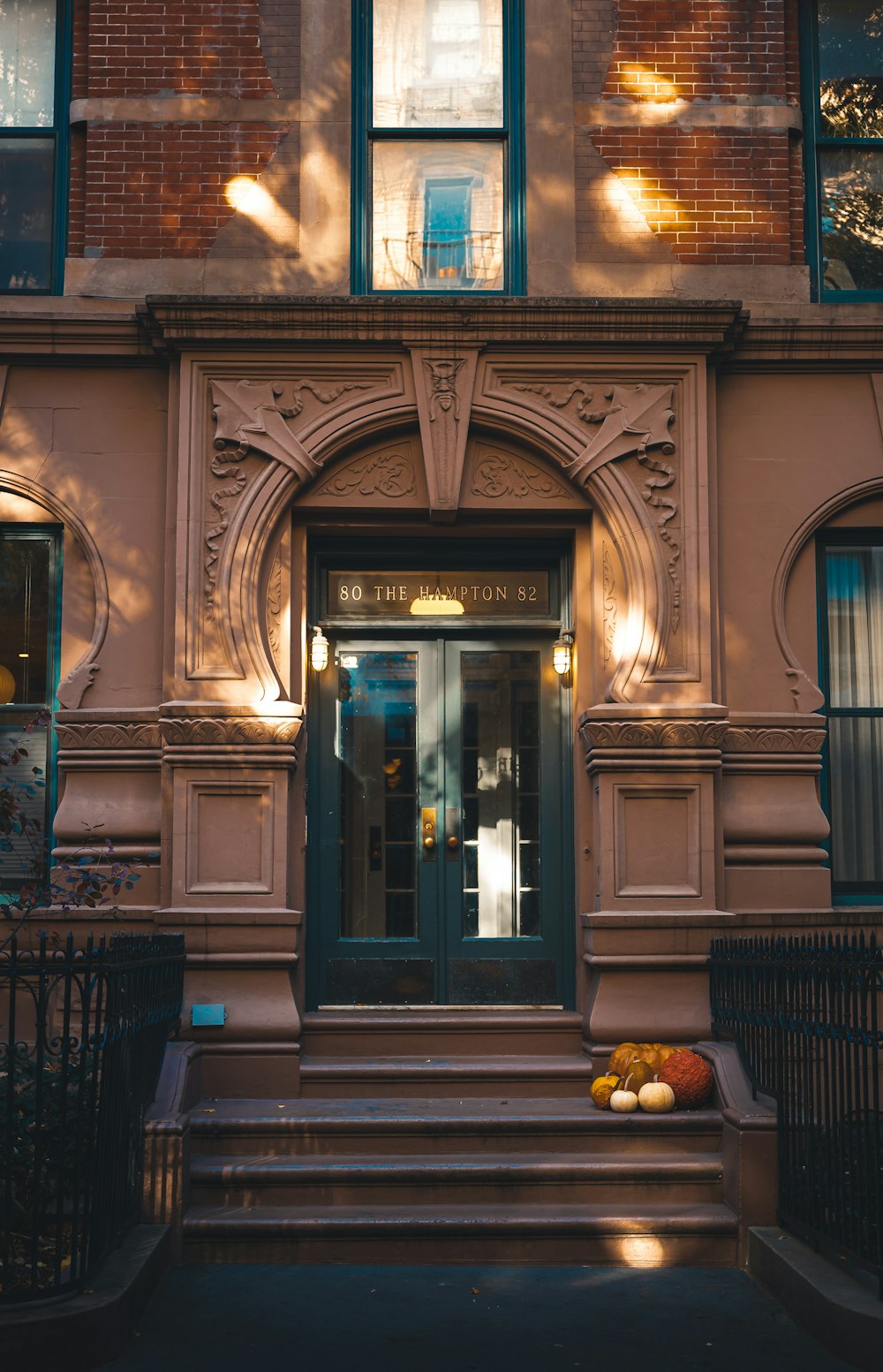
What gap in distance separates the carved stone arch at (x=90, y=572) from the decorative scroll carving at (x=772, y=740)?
4.13 metres

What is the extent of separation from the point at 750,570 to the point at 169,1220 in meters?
5.40

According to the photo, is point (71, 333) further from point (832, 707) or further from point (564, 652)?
point (832, 707)

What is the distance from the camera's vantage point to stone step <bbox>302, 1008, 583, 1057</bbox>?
923 cm

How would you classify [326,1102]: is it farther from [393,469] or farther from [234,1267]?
[393,469]

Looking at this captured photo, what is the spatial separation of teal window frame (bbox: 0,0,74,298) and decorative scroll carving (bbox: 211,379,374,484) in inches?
62.0

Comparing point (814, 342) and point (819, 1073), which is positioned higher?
point (814, 342)

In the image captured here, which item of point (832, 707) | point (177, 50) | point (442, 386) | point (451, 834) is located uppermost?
point (177, 50)

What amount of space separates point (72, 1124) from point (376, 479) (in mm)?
4654

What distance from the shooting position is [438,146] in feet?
32.7

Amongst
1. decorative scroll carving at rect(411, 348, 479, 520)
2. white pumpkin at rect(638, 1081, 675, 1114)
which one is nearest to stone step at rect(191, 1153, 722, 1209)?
white pumpkin at rect(638, 1081, 675, 1114)

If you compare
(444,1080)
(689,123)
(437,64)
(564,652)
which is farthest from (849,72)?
(444,1080)

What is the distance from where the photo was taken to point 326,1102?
860 cm

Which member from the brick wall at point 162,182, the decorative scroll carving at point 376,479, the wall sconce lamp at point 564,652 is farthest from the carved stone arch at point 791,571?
the brick wall at point 162,182

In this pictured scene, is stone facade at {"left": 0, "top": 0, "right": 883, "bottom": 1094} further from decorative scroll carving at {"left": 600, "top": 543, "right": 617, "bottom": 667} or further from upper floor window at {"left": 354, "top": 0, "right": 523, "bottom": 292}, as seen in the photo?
upper floor window at {"left": 354, "top": 0, "right": 523, "bottom": 292}
